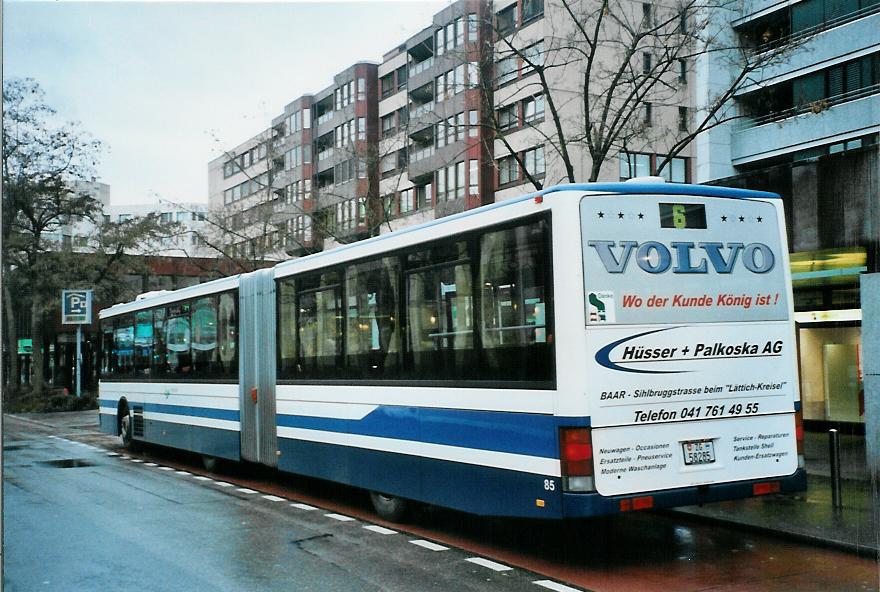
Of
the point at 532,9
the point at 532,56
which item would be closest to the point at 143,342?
the point at 532,56

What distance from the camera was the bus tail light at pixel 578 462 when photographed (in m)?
7.88

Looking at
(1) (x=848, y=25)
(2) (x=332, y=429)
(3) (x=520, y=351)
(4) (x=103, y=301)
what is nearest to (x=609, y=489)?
(3) (x=520, y=351)

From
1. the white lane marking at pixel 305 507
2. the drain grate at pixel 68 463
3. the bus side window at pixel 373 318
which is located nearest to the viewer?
the bus side window at pixel 373 318

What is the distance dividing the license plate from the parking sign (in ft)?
108

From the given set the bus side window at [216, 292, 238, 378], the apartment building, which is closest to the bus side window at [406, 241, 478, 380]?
the bus side window at [216, 292, 238, 378]

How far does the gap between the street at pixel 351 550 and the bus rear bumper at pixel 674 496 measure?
0.62 m

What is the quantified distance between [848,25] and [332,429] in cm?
1804

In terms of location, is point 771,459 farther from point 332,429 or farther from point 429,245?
point 332,429

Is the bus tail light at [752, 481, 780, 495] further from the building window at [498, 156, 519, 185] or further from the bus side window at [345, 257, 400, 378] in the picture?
the building window at [498, 156, 519, 185]

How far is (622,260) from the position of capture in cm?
823

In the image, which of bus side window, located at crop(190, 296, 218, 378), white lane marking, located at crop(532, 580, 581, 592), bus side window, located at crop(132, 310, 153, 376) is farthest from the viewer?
bus side window, located at crop(132, 310, 153, 376)

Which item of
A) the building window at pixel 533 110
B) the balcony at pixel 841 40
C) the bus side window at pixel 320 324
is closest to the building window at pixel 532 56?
the bus side window at pixel 320 324

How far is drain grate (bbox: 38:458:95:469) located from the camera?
58.9 feet

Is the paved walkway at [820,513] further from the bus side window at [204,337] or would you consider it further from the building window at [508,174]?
the building window at [508,174]
